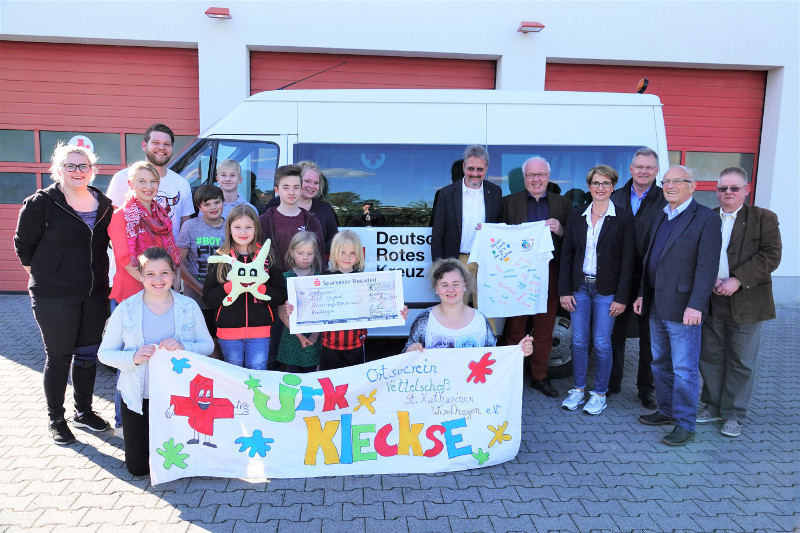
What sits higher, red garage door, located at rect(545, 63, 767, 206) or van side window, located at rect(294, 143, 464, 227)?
red garage door, located at rect(545, 63, 767, 206)

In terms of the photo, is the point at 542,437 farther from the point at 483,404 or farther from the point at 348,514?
the point at 348,514

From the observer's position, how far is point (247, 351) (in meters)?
3.57

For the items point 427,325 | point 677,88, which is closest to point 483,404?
point 427,325

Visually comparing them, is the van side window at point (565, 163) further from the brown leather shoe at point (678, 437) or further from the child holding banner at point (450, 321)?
the brown leather shoe at point (678, 437)

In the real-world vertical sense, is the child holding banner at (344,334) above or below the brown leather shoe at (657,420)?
above

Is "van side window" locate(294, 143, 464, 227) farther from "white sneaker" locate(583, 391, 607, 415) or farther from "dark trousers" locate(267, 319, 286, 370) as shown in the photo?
"white sneaker" locate(583, 391, 607, 415)

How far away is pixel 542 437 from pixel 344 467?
1512 millimetres

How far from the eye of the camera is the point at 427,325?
11.6 ft

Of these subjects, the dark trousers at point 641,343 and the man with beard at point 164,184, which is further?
the dark trousers at point 641,343

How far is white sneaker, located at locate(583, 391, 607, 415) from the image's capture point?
431 centimetres

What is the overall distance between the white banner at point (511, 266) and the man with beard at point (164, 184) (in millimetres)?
2355

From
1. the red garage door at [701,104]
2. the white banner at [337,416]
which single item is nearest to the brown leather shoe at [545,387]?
the white banner at [337,416]

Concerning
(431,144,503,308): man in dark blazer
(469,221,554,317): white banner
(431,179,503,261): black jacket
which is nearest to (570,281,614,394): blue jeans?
(469,221,554,317): white banner

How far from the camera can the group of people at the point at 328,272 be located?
3.39 meters
